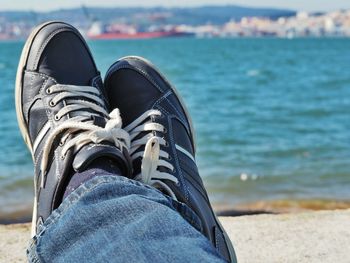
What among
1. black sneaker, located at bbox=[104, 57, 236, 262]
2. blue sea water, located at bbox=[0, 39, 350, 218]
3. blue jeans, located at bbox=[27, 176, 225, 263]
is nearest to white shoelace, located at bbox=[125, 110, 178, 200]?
black sneaker, located at bbox=[104, 57, 236, 262]

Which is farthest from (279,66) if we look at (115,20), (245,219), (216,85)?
(115,20)

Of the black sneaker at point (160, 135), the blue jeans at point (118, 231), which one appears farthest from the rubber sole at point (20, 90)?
the blue jeans at point (118, 231)

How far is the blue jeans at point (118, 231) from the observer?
953mm

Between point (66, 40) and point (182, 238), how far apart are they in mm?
993

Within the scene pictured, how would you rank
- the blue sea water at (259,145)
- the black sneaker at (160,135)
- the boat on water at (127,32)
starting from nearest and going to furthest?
the black sneaker at (160,135), the blue sea water at (259,145), the boat on water at (127,32)

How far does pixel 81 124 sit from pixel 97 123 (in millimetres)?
81

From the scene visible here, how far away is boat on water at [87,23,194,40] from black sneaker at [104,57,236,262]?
53.5 meters

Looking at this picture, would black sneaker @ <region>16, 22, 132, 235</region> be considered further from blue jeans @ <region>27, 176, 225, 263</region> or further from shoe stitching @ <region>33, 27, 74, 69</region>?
blue jeans @ <region>27, 176, 225, 263</region>

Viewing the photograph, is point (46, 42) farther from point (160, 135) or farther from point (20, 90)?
point (160, 135)

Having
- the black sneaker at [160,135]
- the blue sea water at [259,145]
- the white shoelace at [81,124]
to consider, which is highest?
the white shoelace at [81,124]

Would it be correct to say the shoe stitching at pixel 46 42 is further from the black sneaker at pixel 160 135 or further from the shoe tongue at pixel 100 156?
the shoe tongue at pixel 100 156

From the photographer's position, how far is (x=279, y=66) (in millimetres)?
19750

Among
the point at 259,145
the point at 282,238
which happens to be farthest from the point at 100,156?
the point at 259,145

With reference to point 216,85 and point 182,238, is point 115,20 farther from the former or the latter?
point 182,238
